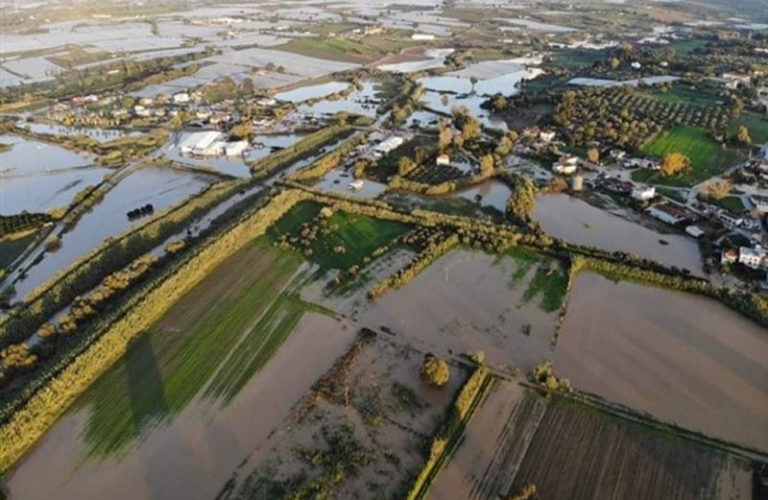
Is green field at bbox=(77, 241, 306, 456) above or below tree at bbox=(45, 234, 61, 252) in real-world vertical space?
above

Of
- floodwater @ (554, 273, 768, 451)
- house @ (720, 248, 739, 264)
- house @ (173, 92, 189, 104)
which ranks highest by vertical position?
house @ (720, 248, 739, 264)

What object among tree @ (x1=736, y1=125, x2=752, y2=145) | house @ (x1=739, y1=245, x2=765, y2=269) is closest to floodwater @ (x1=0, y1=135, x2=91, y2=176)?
house @ (x1=739, y1=245, x2=765, y2=269)

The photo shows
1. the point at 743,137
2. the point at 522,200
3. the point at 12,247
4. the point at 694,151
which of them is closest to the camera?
the point at 12,247

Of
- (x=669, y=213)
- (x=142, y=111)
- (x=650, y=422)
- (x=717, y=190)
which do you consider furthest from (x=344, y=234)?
(x=142, y=111)

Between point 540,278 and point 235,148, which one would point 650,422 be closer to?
point 540,278

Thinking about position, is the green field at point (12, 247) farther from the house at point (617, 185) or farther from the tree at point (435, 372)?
the house at point (617, 185)

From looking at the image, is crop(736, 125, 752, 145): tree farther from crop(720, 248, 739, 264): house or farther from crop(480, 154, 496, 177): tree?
crop(480, 154, 496, 177): tree

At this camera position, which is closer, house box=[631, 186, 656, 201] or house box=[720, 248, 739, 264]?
house box=[720, 248, 739, 264]
